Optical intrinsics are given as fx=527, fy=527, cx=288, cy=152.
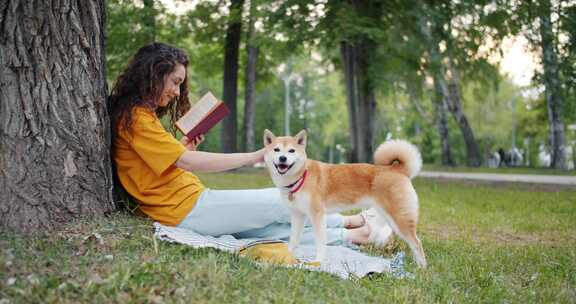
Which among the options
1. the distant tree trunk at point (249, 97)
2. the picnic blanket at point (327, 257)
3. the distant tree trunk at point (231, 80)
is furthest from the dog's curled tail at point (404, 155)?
the distant tree trunk at point (249, 97)

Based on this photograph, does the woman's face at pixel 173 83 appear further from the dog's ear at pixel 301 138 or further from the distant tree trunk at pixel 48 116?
the dog's ear at pixel 301 138

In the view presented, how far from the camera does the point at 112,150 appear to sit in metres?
4.45

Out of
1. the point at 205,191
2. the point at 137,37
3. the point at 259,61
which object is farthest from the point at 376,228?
the point at 259,61

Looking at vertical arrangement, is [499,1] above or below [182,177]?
above

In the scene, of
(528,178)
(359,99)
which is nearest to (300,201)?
(359,99)

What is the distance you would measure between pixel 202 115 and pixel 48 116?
1.20 metres

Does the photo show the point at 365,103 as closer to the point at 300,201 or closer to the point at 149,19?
the point at 149,19

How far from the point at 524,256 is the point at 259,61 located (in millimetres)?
15849

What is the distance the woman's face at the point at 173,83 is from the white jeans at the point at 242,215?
853 mm

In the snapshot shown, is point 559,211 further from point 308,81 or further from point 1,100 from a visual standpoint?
point 308,81

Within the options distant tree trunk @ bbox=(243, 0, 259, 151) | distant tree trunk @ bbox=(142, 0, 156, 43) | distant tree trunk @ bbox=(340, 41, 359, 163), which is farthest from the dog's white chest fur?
distant tree trunk @ bbox=(243, 0, 259, 151)

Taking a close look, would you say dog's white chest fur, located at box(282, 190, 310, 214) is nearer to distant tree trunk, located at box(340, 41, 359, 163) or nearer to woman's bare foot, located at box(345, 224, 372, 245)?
woman's bare foot, located at box(345, 224, 372, 245)

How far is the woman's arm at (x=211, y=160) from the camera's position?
4.11 meters

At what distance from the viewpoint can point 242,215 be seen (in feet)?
15.0
